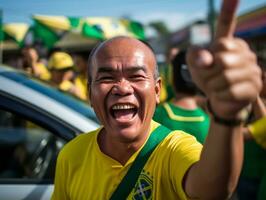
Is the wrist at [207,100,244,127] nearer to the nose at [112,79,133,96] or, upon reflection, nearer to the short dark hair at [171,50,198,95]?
the nose at [112,79,133,96]

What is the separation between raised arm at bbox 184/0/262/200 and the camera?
1093mm

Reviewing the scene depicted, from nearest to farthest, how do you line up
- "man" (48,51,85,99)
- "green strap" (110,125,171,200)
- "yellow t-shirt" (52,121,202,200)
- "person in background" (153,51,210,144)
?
"yellow t-shirt" (52,121,202,200), "green strap" (110,125,171,200), "person in background" (153,51,210,144), "man" (48,51,85,99)

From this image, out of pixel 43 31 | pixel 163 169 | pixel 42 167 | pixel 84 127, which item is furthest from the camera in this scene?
pixel 43 31

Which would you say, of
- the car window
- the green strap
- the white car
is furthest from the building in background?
the green strap

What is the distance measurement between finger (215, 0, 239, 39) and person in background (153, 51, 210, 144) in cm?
234

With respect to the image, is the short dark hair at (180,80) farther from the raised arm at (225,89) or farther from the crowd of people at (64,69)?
the raised arm at (225,89)

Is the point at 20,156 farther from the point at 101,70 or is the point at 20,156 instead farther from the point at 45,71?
the point at 45,71

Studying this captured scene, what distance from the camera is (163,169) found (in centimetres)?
169

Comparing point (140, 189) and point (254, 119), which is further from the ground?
point (140, 189)

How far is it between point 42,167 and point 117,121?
1765 mm

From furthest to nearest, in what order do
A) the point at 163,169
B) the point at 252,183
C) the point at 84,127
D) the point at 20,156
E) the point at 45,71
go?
the point at 45,71 < the point at 252,183 < the point at 20,156 < the point at 84,127 < the point at 163,169

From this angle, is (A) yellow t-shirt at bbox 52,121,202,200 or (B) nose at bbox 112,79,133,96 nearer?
(A) yellow t-shirt at bbox 52,121,202,200

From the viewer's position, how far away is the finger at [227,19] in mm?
1128

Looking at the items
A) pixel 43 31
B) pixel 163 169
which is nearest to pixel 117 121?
pixel 163 169
